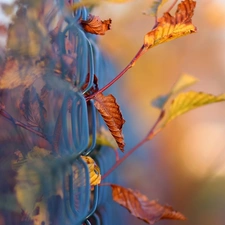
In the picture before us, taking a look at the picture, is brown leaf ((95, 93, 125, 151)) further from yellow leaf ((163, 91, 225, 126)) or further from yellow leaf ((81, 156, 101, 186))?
yellow leaf ((163, 91, 225, 126))

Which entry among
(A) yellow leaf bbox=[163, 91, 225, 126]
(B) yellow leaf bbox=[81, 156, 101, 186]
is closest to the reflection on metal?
(B) yellow leaf bbox=[81, 156, 101, 186]

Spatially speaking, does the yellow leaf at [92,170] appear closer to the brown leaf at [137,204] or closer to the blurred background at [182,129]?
the brown leaf at [137,204]

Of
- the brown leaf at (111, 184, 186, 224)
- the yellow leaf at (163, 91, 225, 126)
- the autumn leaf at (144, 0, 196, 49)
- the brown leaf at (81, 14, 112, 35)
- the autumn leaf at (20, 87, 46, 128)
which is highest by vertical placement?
the autumn leaf at (144, 0, 196, 49)

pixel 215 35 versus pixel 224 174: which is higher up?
pixel 215 35

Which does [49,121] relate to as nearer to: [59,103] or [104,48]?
[59,103]

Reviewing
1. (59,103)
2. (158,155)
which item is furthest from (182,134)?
(59,103)

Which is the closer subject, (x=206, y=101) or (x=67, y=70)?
(x=67, y=70)
